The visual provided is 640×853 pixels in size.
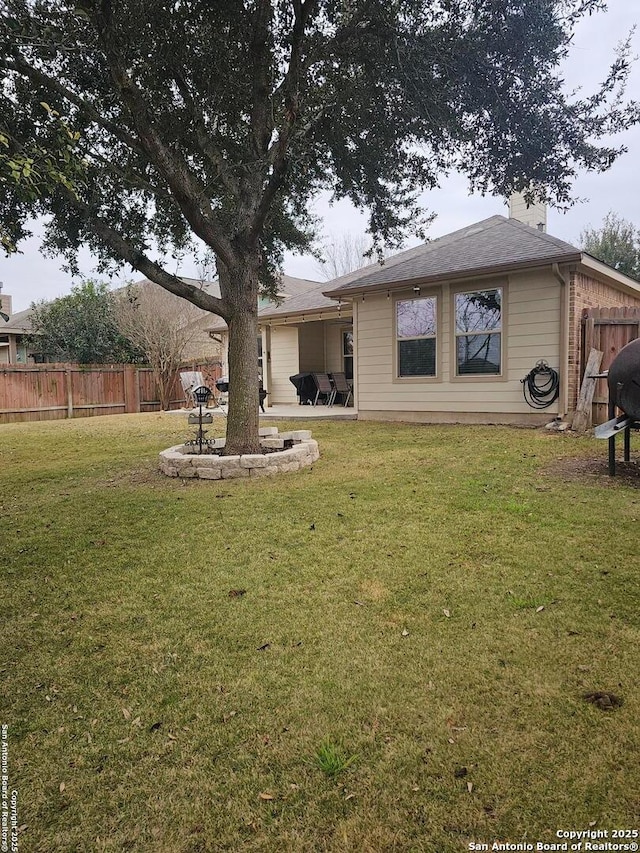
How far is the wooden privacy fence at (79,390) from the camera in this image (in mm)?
14109

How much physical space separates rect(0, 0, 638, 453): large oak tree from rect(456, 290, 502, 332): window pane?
2.20m

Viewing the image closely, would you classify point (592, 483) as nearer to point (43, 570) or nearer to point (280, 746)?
point (280, 746)

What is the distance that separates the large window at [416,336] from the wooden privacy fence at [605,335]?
105 inches

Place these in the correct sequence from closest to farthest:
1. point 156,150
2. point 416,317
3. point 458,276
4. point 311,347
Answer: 1. point 156,150
2. point 458,276
3. point 416,317
4. point 311,347

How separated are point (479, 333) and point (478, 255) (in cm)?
148

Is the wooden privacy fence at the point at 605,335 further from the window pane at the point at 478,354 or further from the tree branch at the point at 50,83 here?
the tree branch at the point at 50,83

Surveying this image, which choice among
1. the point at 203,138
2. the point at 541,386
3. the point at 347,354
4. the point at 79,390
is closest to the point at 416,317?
the point at 541,386

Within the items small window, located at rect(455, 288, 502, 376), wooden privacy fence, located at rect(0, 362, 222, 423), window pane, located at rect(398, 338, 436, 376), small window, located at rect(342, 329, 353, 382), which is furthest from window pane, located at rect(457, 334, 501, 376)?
wooden privacy fence, located at rect(0, 362, 222, 423)

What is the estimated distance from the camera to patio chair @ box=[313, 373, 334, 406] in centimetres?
1417

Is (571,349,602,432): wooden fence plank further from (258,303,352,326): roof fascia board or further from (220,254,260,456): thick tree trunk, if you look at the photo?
(258,303,352,326): roof fascia board

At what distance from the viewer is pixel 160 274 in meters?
5.80

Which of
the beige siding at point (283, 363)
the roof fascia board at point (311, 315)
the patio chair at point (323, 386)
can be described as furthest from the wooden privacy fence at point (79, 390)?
the patio chair at point (323, 386)

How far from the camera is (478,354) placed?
9547 millimetres

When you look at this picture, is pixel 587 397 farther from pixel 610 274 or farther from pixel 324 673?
pixel 324 673
